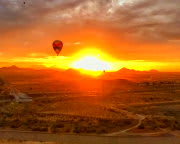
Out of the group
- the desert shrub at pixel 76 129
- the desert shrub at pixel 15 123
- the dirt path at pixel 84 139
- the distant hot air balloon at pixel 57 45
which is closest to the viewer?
the dirt path at pixel 84 139

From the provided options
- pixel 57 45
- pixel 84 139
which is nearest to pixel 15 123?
pixel 84 139

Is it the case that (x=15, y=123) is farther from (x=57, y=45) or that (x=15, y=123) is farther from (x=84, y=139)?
(x=57, y=45)

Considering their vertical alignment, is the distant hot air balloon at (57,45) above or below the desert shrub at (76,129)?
above

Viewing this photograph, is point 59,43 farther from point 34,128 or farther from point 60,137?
point 60,137

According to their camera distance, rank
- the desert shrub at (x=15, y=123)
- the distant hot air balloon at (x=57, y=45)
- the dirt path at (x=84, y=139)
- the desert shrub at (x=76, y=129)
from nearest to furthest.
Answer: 1. the dirt path at (x=84, y=139)
2. the desert shrub at (x=76, y=129)
3. the desert shrub at (x=15, y=123)
4. the distant hot air balloon at (x=57, y=45)

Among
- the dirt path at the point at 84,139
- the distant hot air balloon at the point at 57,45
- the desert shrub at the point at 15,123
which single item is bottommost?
the dirt path at the point at 84,139

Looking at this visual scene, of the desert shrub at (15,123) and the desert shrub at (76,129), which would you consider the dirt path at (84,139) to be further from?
the desert shrub at (15,123)

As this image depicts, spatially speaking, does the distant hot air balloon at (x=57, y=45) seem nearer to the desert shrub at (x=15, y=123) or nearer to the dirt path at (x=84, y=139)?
the desert shrub at (x=15, y=123)

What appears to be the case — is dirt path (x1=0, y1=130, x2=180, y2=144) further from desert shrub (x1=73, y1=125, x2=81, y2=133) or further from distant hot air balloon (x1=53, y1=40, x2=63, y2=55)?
distant hot air balloon (x1=53, y1=40, x2=63, y2=55)

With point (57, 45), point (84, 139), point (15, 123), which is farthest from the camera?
point (57, 45)

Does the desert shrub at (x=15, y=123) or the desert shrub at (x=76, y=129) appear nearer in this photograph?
the desert shrub at (x=76, y=129)

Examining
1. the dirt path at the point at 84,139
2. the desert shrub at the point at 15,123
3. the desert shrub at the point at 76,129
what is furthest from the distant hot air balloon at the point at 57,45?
the dirt path at the point at 84,139
